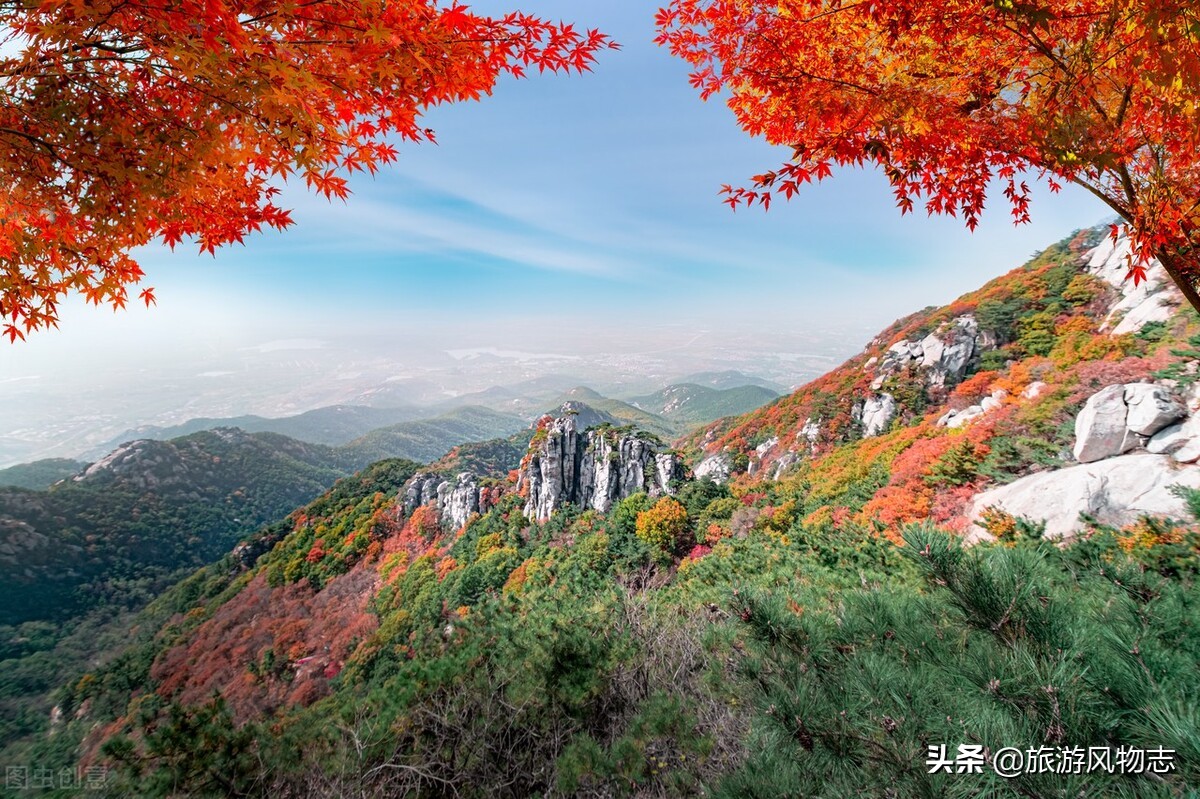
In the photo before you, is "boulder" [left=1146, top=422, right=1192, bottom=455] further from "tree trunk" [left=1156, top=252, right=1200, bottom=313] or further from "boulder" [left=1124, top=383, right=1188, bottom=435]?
"tree trunk" [left=1156, top=252, right=1200, bottom=313]

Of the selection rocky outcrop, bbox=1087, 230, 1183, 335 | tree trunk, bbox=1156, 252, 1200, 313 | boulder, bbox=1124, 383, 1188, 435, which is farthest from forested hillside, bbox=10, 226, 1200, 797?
tree trunk, bbox=1156, 252, 1200, 313

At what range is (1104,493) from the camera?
242 inches

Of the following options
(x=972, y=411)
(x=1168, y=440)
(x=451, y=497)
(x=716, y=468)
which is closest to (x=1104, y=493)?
(x=1168, y=440)

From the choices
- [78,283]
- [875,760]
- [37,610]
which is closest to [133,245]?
[78,283]

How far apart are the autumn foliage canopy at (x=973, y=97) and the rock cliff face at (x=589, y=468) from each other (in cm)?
2108

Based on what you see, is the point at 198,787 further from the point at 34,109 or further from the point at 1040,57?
the point at 1040,57

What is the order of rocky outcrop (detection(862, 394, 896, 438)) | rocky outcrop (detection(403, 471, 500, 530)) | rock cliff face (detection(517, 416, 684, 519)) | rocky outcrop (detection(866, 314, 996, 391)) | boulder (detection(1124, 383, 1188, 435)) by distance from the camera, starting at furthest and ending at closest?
rocky outcrop (detection(403, 471, 500, 530)) → rock cliff face (detection(517, 416, 684, 519)) → rocky outcrop (detection(862, 394, 896, 438)) → rocky outcrop (detection(866, 314, 996, 391)) → boulder (detection(1124, 383, 1188, 435))

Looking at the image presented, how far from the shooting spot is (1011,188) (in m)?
3.23

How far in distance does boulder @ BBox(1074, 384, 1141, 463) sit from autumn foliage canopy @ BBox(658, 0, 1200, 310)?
6761 millimetres

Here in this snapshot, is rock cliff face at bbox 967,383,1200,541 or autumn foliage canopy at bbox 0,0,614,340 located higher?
autumn foliage canopy at bbox 0,0,614,340

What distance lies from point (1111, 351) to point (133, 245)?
17569 mm

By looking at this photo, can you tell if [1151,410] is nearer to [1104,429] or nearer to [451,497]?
[1104,429]

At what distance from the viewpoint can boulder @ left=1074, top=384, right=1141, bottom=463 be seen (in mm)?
7000

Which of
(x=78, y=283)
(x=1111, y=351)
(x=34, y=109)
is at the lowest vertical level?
(x=1111, y=351)
